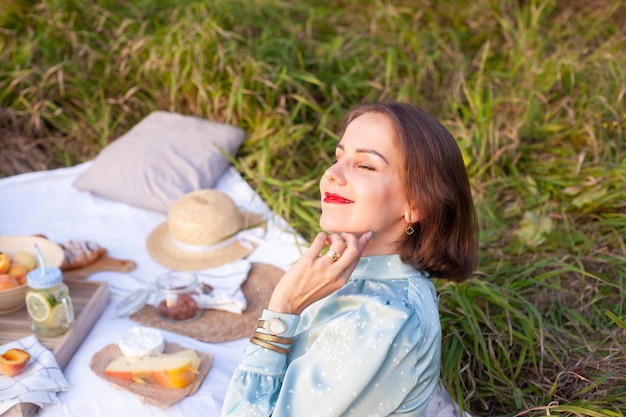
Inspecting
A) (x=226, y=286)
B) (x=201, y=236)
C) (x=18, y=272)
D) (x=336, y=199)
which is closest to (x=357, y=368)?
(x=336, y=199)

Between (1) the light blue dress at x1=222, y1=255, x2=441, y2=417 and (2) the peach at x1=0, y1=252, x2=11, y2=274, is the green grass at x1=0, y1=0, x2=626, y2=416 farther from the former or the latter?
(2) the peach at x1=0, y1=252, x2=11, y2=274

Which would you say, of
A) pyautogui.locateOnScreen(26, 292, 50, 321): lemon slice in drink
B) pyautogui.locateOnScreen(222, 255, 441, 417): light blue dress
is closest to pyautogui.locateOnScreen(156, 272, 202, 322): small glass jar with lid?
pyautogui.locateOnScreen(26, 292, 50, 321): lemon slice in drink

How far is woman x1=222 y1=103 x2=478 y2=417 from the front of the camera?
5.35 feet

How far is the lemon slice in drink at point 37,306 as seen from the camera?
8.26 feet

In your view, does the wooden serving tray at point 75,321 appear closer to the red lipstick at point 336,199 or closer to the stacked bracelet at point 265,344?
the stacked bracelet at point 265,344

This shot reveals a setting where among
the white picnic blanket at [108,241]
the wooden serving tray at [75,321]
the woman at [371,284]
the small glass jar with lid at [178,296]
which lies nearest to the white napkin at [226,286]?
the small glass jar with lid at [178,296]

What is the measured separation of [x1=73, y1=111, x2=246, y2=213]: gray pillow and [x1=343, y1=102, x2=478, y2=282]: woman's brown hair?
7.22 feet

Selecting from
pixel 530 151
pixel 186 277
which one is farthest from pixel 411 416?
pixel 530 151

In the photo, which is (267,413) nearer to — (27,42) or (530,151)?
(530,151)

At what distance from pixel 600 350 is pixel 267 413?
1.64 m

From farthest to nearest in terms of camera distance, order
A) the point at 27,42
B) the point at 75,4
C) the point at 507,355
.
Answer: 1. the point at 75,4
2. the point at 27,42
3. the point at 507,355

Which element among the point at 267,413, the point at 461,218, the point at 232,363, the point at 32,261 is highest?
the point at 461,218

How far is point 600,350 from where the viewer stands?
→ 8.66ft

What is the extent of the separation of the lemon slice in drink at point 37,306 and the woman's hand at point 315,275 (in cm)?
123
